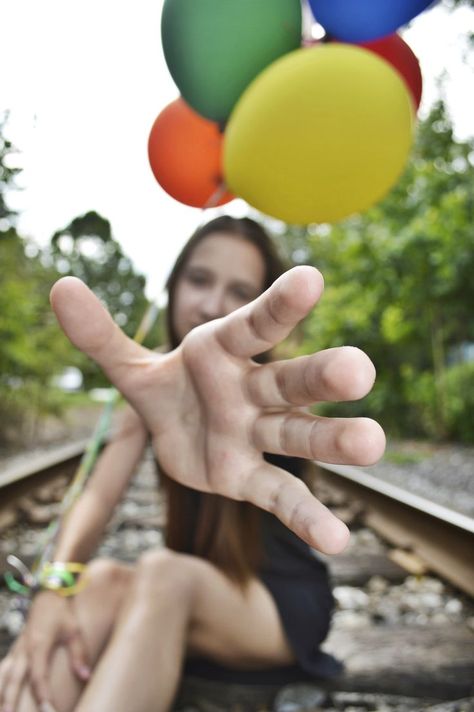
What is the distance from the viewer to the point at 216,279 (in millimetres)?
1595

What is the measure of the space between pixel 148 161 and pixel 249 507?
97cm

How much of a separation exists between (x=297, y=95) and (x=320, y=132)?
8 cm

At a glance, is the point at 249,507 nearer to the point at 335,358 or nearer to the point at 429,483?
the point at 335,358

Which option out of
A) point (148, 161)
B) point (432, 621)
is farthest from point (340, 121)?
point (432, 621)

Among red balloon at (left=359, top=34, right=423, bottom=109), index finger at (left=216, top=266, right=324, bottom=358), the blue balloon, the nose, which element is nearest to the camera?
index finger at (left=216, top=266, right=324, bottom=358)

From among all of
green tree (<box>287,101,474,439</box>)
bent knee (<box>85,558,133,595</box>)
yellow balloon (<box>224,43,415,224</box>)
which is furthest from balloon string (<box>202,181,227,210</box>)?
green tree (<box>287,101,474,439</box>)

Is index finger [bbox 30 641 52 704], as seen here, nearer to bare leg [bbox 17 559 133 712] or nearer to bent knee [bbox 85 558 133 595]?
bare leg [bbox 17 559 133 712]

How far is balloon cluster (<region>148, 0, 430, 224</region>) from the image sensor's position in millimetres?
1135

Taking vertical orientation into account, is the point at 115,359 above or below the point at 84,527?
above

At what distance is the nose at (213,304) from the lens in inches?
61.0

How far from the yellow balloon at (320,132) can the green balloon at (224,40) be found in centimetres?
6

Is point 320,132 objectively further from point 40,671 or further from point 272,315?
point 40,671

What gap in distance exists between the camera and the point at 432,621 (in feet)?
5.39

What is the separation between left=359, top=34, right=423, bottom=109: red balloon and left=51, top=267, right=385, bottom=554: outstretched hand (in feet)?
3.49
